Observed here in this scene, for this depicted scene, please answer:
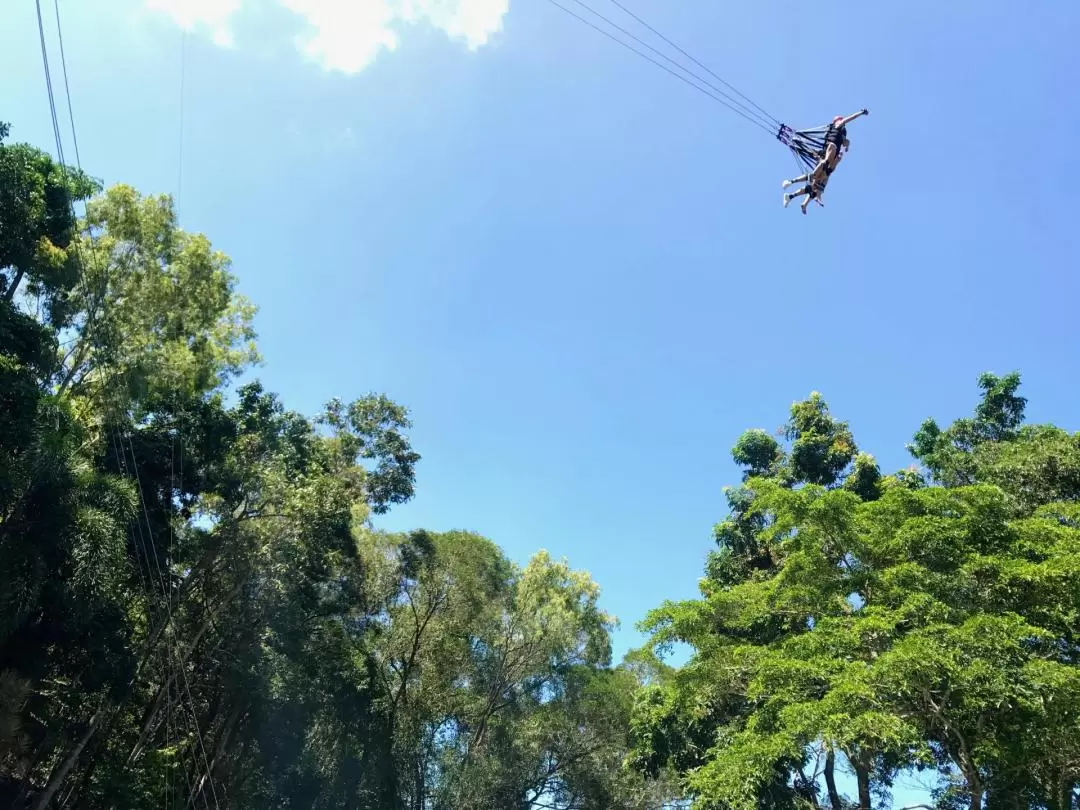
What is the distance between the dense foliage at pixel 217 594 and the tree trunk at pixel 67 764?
7cm

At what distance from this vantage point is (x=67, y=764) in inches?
508

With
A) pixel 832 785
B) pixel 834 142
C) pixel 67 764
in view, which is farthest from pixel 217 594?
pixel 834 142

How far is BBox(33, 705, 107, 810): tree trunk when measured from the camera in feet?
40.8

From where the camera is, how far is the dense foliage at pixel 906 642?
324 inches

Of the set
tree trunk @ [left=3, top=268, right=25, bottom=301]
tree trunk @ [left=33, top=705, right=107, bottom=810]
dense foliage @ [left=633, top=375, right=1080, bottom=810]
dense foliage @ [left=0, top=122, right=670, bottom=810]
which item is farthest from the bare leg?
tree trunk @ [left=33, top=705, right=107, bottom=810]

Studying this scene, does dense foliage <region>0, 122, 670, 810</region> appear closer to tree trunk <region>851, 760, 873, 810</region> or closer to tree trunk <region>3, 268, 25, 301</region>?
tree trunk <region>3, 268, 25, 301</region>

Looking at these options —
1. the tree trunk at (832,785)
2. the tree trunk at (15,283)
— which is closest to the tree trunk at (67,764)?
the tree trunk at (15,283)

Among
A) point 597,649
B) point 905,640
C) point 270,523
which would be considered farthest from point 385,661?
point 905,640

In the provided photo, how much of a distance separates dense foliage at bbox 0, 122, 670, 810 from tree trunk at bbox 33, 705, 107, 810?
68 millimetres

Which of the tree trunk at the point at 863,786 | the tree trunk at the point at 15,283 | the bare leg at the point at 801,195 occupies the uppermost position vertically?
the bare leg at the point at 801,195

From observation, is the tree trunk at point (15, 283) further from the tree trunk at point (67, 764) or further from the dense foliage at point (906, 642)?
the dense foliage at point (906, 642)

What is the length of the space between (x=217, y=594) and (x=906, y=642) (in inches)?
637

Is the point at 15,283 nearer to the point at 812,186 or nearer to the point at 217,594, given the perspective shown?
the point at 217,594

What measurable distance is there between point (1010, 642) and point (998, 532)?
2755 mm
